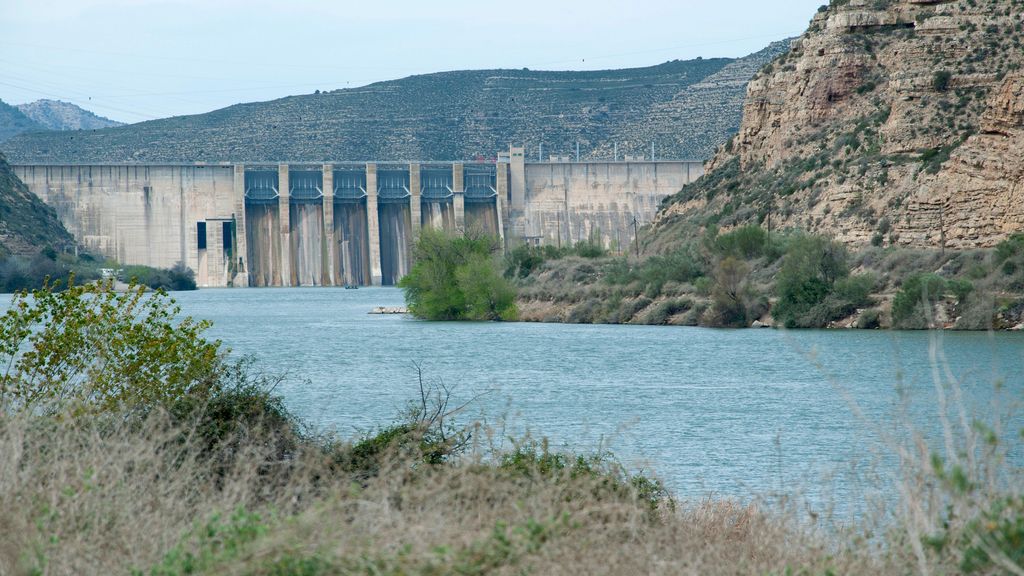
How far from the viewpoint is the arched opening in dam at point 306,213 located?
87.8 metres

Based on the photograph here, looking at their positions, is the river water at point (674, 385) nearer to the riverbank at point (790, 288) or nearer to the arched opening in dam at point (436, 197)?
the riverbank at point (790, 288)

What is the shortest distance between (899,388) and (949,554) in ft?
2.70

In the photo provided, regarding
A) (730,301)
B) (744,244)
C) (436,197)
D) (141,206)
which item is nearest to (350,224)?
(436,197)

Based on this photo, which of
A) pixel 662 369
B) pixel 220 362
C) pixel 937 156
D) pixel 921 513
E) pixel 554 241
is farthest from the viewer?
pixel 554 241

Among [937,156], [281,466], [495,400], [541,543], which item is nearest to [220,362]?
[281,466]

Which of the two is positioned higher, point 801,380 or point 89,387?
point 89,387

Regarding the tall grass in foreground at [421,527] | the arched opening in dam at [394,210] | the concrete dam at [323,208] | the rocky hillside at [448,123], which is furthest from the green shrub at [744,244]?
the rocky hillside at [448,123]

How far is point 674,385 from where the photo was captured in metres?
26.2

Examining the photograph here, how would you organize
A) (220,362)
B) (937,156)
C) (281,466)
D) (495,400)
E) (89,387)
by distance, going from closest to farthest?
(281,466)
(89,387)
(220,362)
(495,400)
(937,156)

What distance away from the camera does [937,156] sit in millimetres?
42750

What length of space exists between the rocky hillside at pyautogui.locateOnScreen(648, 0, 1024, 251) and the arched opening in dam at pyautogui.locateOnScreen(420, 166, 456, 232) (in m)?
32.2

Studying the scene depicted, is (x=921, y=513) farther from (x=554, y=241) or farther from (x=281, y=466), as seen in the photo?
(x=554, y=241)

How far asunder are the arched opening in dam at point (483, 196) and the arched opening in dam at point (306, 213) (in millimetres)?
9391

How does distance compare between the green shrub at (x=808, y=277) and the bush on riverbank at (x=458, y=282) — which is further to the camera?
the bush on riverbank at (x=458, y=282)
